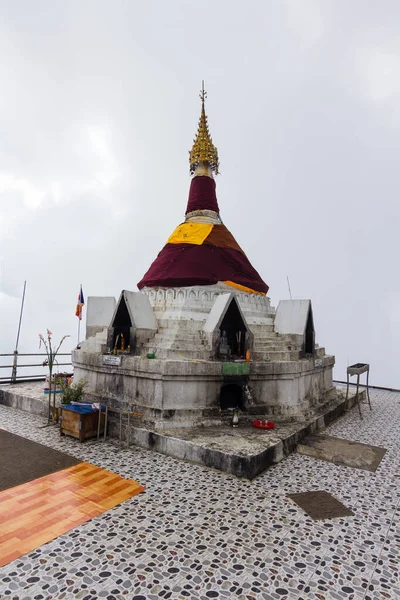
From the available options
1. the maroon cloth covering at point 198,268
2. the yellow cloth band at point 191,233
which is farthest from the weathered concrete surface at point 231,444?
the yellow cloth band at point 191,233

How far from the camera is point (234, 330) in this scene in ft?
34.8

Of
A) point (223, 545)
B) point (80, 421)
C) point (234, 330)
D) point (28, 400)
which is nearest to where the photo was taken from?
point (223, 545)

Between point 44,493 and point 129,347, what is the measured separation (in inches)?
186

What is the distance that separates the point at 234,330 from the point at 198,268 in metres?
2.88

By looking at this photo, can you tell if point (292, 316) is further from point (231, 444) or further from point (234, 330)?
point (231, 444)

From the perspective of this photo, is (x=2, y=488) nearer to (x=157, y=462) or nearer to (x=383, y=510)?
(x=157, y=462)

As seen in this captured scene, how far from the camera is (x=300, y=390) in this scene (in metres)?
10.3

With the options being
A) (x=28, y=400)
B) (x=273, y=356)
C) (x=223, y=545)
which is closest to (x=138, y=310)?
(x=273, y=356)

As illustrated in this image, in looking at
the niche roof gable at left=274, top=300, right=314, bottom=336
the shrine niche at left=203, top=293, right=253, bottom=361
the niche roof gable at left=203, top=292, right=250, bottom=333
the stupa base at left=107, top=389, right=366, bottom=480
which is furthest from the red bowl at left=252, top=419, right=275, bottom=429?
the niche roof gable at left=274, top=300, right=314, bottom=336

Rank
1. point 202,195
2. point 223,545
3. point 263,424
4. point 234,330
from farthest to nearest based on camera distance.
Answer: point 202,195, point 234,330, point 263,424, point 223,545

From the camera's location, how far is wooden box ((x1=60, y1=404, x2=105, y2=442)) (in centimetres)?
845

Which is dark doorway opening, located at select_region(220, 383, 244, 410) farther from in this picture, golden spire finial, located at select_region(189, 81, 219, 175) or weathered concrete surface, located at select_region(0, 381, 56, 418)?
golden spire finial, located at select_region(189, 81, 219, 175)

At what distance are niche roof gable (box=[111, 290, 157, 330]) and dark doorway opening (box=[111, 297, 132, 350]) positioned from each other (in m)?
0.12

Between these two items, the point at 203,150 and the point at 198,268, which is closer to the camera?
the point at 198,268
